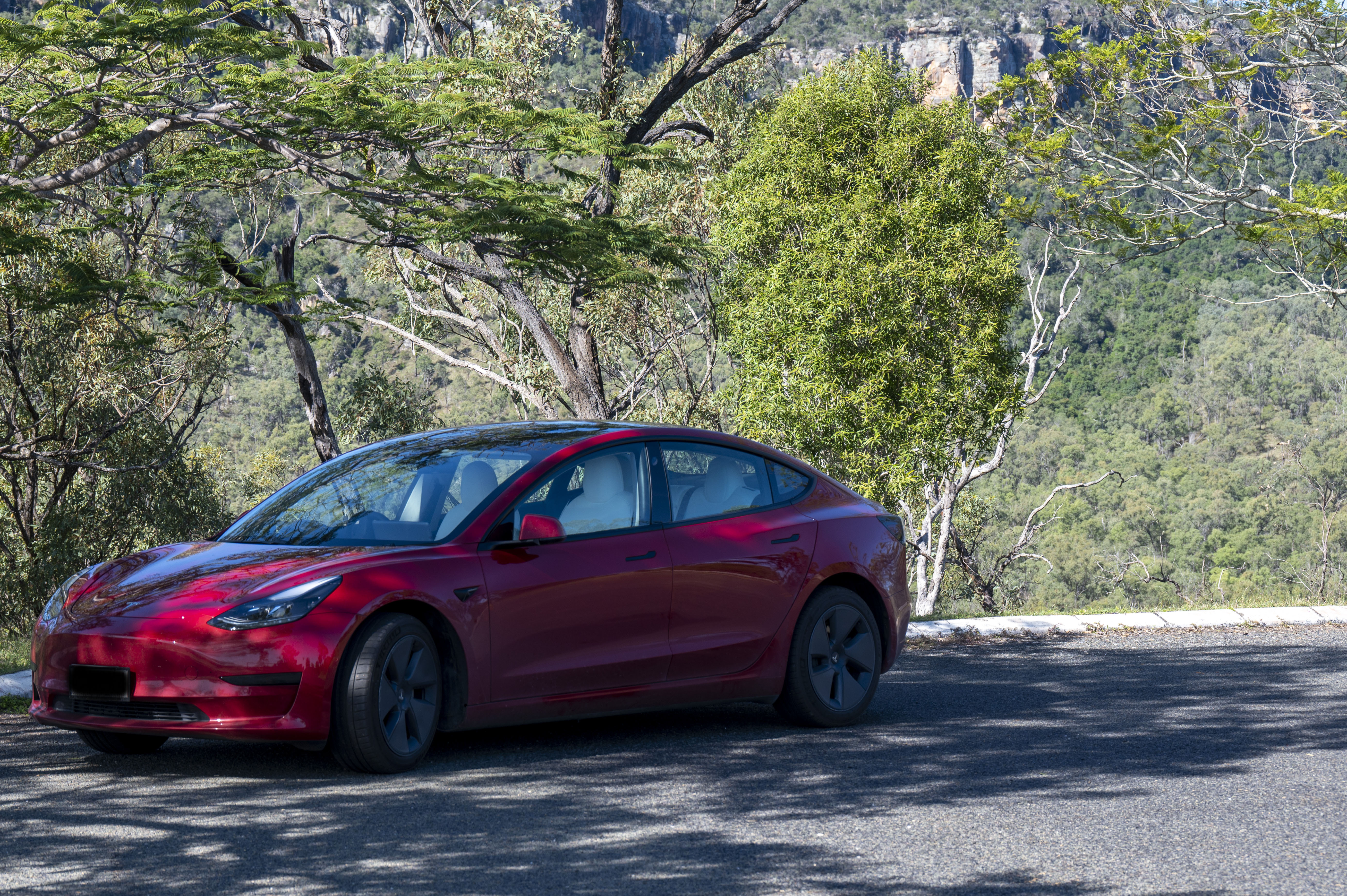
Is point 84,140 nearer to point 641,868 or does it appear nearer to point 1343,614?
point 641,868

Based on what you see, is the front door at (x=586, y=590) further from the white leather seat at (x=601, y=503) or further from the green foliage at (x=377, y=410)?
the green foliage at (x=377, y=410)

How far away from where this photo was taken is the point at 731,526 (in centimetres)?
646

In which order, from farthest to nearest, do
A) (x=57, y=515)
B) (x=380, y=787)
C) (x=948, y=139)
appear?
(x=57, y=515) → (x=948, y=139) → (x=380, y=787)

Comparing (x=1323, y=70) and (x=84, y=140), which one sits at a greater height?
(x=1323, y=70)

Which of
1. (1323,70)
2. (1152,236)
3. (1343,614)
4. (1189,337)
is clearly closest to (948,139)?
(1152,236)

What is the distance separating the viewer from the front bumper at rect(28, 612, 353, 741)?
16.4ft

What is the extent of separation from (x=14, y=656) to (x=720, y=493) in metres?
5.53

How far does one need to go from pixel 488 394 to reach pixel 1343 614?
36773 mm

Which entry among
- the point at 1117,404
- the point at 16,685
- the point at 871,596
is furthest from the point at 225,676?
the point at 1117,404

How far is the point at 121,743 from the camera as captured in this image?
5754mm

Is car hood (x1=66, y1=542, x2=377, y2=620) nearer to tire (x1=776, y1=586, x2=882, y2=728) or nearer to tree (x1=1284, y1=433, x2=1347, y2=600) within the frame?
tire (x1=776, y1=586, x2=882, y2=728)

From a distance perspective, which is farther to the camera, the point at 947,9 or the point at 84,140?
the point at 947,9

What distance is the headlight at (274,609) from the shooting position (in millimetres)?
5023

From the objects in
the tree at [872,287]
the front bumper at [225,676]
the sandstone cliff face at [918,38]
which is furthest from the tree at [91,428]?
the front bumper at [225,676]
